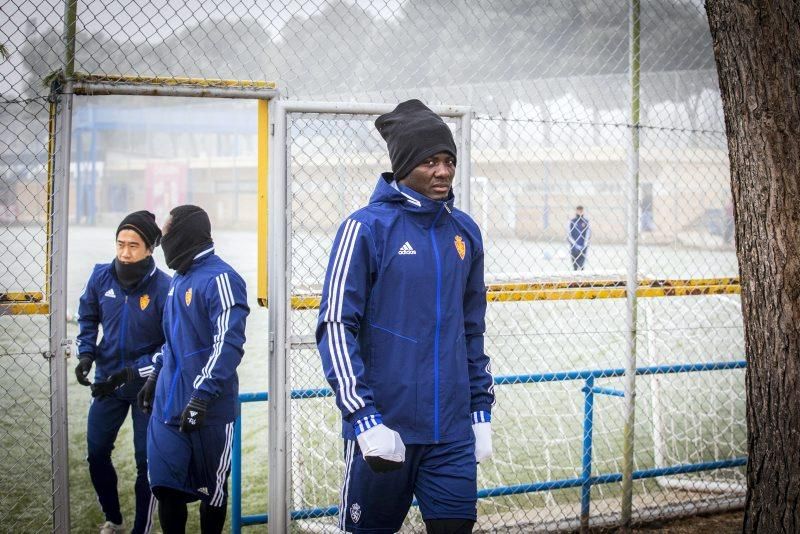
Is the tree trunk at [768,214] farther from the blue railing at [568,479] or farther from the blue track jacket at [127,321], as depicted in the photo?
the blue track jacket at [127,321]

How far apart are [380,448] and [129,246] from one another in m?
2.57

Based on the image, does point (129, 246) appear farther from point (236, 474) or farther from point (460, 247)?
point (460, 247)

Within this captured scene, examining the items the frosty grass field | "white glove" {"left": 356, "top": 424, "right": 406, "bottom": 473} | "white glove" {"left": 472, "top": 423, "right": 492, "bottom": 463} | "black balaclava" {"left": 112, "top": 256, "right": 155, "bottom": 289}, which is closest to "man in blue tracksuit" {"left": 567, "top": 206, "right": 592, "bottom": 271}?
the frosty grass field

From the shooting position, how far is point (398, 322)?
9.05 feet

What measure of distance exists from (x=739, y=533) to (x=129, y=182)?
4955 centimetres

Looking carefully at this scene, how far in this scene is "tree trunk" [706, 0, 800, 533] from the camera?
3.22 metres

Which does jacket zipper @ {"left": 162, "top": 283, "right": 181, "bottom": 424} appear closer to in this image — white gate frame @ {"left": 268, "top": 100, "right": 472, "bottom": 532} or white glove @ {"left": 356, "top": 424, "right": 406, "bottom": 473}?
white gate frame @ {"left": 268, "top": 100, "right": 472, "bottom": 532}

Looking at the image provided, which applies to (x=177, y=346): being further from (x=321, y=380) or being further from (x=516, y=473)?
(x=516, y=473)

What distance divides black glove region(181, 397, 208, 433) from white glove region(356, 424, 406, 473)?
125cm

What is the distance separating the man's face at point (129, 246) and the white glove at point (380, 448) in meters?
2.47

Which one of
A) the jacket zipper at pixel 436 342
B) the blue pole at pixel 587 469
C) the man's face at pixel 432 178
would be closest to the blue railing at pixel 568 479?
the blue pole at pixel 587 469

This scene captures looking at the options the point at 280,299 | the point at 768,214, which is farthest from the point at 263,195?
the point at 768,214

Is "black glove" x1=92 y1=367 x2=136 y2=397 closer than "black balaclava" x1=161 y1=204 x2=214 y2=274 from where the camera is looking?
No

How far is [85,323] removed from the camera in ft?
15.3
